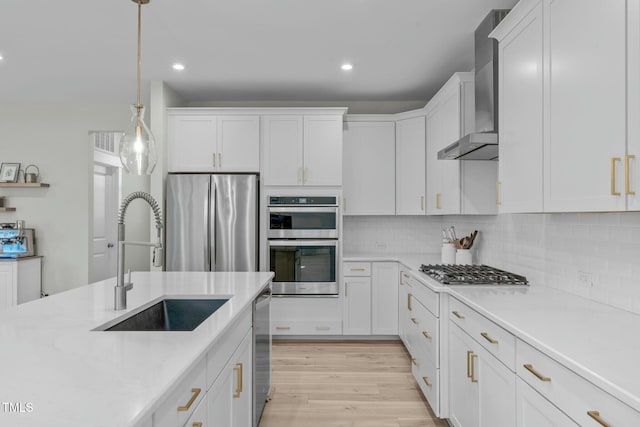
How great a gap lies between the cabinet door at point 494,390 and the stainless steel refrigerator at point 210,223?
2.67 m

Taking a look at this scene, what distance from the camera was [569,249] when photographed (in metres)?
2.35

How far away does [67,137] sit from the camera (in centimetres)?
519

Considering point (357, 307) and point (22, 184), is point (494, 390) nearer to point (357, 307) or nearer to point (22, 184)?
point (357, 307)

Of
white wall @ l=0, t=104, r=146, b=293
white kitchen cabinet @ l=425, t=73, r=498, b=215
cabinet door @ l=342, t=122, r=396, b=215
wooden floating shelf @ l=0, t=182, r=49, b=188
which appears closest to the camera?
white kitchen cabinet @ l=425, t=73, r=498, b=215

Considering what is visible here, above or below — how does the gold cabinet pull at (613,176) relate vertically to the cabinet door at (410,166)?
below

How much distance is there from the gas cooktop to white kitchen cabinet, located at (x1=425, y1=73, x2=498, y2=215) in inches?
23.6

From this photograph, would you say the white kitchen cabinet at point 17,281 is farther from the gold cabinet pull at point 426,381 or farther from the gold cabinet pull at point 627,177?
the gold cabinet pull at point 627,177

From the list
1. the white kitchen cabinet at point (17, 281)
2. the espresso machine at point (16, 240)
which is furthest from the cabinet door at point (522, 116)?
the espresso machine at point (16, 240)

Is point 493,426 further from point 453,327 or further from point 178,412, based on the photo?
point 178,412

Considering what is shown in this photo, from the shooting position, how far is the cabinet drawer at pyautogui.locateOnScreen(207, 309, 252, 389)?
4.82 feet

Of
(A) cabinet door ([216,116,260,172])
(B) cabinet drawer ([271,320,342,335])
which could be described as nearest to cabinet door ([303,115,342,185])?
(A) cabinet door ([216,116,260,172])

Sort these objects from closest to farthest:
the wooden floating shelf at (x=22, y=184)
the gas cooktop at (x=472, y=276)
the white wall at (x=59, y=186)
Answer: the gas cooktop at (x=472, y=276) → the wooden floating shelf at (x=22, y=184) → the white wall at (x=59, y=186)

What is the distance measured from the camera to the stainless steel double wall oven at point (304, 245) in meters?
4.33

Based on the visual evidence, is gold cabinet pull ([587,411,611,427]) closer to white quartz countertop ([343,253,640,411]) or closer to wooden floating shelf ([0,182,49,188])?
white quartz countertop ([343,253,640,411])
